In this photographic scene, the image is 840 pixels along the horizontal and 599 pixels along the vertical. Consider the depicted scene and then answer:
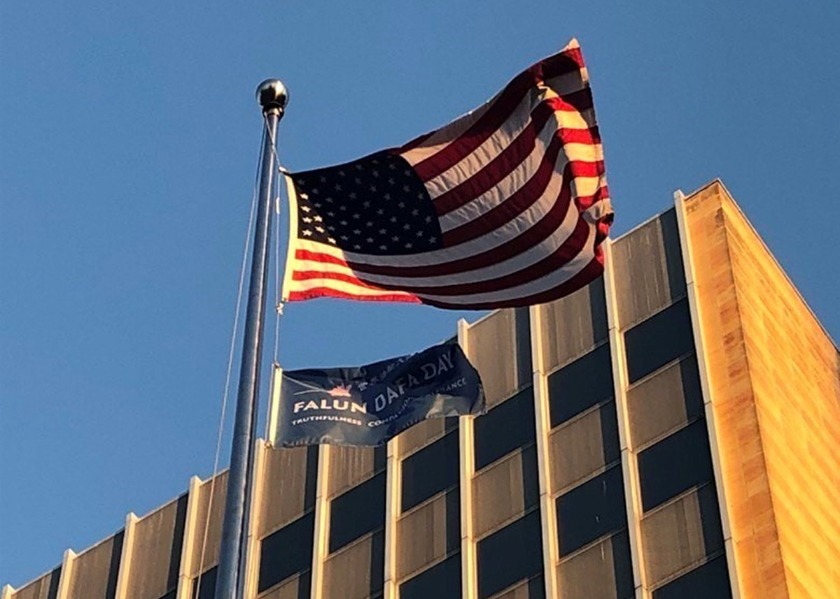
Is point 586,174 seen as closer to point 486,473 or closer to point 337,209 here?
point 337,209

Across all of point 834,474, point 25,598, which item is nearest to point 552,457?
point 834,474

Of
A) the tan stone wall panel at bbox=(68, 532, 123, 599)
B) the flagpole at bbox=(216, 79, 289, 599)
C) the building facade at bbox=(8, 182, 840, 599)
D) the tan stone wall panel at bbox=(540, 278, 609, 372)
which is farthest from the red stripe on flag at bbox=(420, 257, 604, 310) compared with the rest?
the tan stone wall panel at bbox=(68, 532, 123, 599)

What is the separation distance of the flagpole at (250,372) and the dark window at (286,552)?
1708 cm

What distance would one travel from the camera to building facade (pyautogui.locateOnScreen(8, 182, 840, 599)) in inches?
1083

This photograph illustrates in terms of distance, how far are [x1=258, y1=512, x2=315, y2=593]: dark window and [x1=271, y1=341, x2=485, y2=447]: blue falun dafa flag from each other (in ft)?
48.1

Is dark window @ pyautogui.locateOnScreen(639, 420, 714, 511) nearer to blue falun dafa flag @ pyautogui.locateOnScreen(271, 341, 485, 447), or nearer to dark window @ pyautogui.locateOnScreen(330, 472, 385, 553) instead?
dark window @ pyautogui.locateOnScreen(330, 472, 385, 553)

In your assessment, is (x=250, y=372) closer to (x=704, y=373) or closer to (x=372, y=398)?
(x=372, y=398)

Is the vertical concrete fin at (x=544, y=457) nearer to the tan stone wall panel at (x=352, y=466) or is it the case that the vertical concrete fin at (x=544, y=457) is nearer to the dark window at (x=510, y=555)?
the dark window at (x=510, y=555)

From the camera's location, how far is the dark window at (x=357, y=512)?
32.9 metres

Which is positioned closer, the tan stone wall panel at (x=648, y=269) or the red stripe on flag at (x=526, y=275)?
the red stripe on flag at (x=526, y=275)

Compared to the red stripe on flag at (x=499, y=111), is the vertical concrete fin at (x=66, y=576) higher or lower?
higher

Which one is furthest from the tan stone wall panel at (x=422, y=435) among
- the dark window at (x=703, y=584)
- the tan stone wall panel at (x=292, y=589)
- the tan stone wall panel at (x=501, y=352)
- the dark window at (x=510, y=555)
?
the dark window at (x=703, y=584)

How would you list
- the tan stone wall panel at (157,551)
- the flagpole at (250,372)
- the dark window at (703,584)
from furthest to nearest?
the tan stone wall panel at (157,551)
the dark window at (703,584)
the flagpole at (250,372)

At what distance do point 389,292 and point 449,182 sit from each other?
148cm
